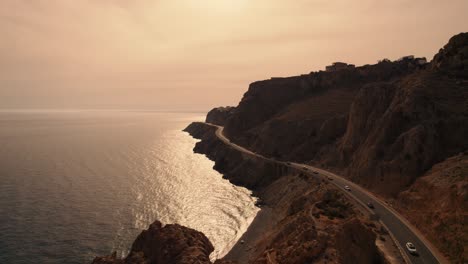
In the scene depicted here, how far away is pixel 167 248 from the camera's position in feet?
138

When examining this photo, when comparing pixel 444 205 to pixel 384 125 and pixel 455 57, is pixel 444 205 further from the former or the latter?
pixel 455 57

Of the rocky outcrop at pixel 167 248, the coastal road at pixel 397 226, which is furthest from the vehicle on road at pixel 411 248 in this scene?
the rocky outcrop at pixel 167 248

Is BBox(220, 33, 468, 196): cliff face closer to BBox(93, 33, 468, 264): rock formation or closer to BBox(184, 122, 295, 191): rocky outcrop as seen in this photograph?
BBox(93, 33, 468, 264): rock formation

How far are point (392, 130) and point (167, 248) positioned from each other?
180ft

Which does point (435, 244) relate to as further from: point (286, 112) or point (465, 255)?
point (286, 112)

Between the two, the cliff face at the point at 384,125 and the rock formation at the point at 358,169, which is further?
the cliff face at the point at 384,125

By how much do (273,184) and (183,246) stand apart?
56.1 m

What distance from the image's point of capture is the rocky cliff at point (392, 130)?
60031 millimetres

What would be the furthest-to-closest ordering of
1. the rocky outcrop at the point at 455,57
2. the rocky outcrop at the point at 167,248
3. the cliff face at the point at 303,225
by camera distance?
the rocky outcrop at the point at 455,57, the rocky outcrop at the point at 167,248, the cliff face at the point at 303,225

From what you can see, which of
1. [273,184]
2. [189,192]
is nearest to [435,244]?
[273,184]

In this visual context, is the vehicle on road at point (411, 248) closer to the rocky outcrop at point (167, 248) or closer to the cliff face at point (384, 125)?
the cliff face at point (384, 125)

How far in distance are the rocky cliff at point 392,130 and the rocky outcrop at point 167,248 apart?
31782 mm

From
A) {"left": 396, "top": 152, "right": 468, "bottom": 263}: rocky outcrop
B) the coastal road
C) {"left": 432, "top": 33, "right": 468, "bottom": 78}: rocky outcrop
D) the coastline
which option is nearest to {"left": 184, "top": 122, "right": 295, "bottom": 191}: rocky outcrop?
the coastline

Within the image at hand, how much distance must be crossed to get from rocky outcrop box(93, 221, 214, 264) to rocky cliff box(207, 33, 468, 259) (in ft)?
104
